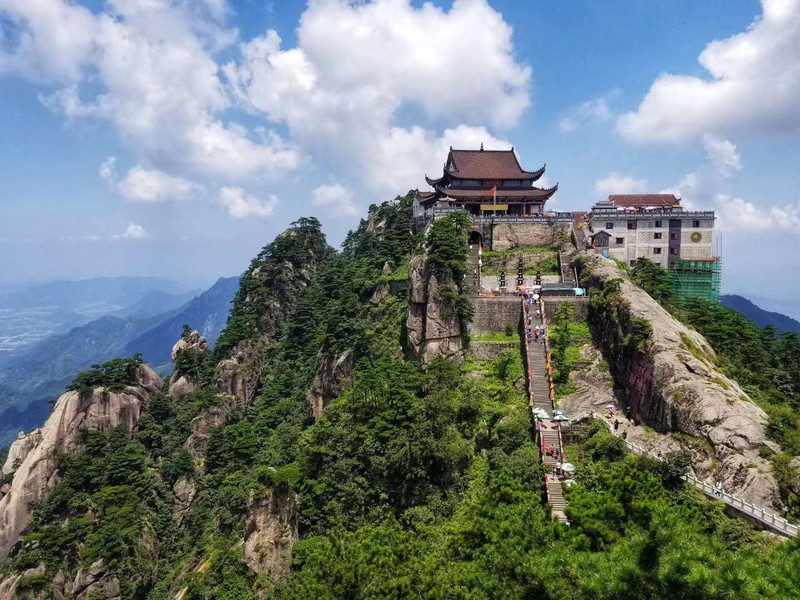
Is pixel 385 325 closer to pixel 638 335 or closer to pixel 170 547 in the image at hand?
pixel 638 335

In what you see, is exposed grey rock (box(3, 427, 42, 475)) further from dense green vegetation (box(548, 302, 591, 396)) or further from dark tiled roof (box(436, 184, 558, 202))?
dense green vegetation (box(548, 302, 591, 396))

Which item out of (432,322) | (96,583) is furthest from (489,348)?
(96,583)

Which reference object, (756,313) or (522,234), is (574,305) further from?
(756,313)

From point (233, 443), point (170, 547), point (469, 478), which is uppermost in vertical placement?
point (469, 478)

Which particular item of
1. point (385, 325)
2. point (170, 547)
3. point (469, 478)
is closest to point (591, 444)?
point (469, 478)

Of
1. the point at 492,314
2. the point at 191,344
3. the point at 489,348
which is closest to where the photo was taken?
the point at 489,348

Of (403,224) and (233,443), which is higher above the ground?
(403,224)
